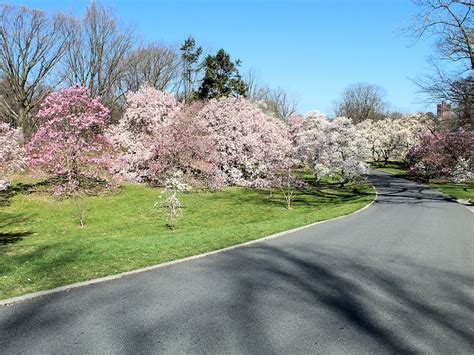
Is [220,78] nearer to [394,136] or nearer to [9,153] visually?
[9,153]

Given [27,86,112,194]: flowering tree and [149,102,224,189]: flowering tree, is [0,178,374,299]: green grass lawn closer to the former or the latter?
[149,102,224,189]: flowering tree

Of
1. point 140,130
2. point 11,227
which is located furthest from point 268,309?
point 140,130

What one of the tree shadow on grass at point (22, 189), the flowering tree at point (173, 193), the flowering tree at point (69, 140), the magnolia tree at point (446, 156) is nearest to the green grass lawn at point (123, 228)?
the tree shadow on grass at point (22, 189)

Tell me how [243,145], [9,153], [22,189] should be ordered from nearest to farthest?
[9,153]
[22,189]
[243,145]

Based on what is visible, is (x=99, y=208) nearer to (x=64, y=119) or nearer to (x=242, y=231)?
(x=64, y=119)

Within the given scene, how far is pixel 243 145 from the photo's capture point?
99.5ft

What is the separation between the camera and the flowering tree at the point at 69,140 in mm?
25125

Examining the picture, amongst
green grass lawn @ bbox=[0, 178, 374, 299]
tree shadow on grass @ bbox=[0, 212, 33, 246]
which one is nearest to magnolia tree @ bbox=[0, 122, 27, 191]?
green grass lawn @ bbox=[0, 178, 374, 299]

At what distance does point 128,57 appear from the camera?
50.6m

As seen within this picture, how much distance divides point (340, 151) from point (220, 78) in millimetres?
17209

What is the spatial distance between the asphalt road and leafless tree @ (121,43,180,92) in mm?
48339

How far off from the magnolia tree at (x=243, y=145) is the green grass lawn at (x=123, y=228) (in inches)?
64.3

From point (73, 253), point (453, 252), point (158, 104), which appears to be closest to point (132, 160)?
point (158, 104)

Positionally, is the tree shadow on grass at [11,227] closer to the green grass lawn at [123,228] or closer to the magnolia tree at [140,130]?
the green grass lawn at [123,228]
